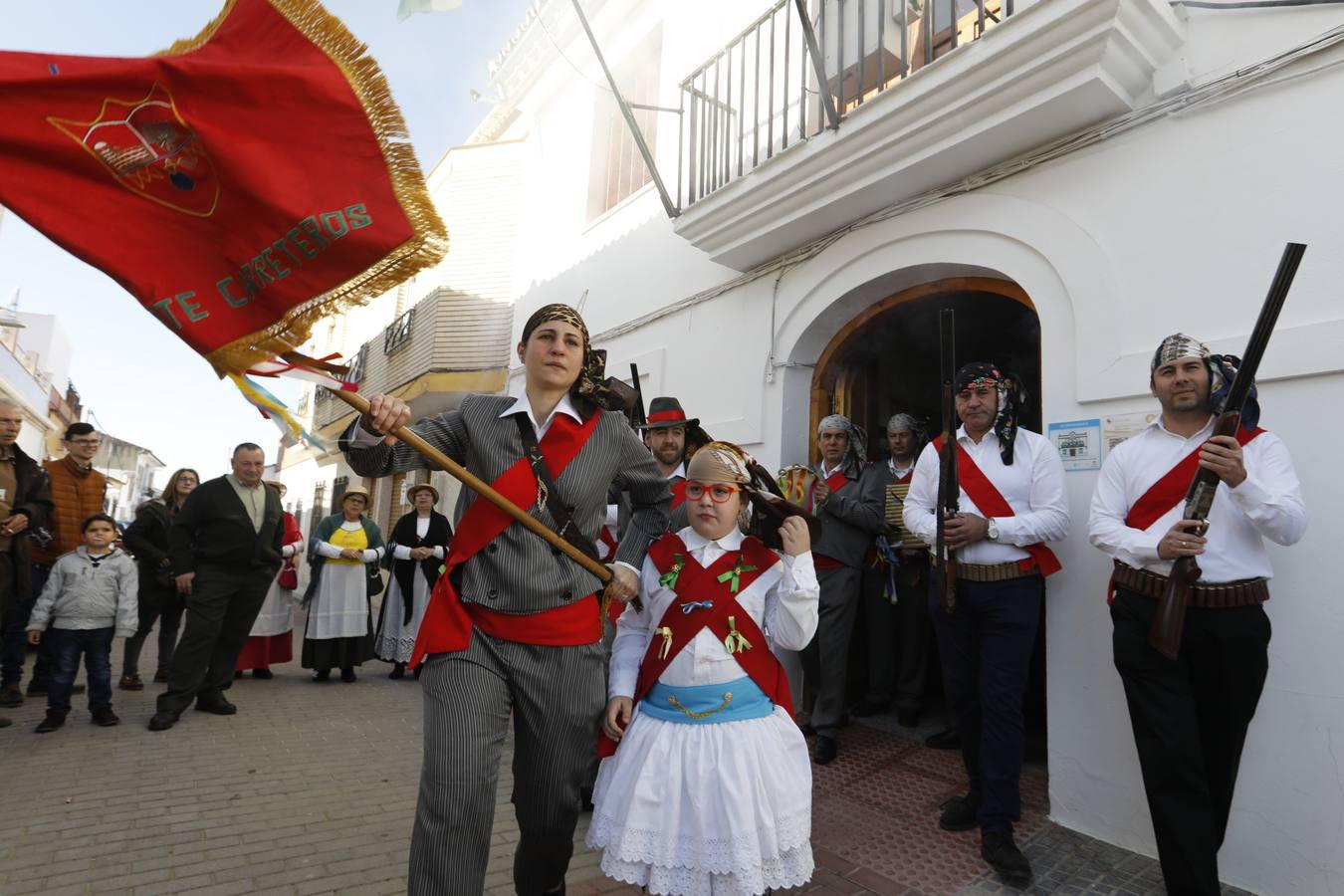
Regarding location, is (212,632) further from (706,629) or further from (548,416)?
(706,629)

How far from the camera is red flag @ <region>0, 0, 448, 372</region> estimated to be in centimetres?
207

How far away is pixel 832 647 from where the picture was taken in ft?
15.9

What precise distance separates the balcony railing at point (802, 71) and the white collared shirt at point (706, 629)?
3527 millimetres

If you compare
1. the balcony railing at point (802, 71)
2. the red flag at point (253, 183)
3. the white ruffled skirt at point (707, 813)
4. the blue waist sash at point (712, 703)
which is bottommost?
the white ruffled skirt at point (707, 813)

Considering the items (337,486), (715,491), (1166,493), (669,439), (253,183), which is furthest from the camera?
(337,486)

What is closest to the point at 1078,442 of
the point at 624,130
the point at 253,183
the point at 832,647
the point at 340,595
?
the point at 832,647

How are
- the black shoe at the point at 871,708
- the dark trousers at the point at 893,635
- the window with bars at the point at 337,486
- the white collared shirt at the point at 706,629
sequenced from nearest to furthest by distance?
the white collared shirt at the point at 706,629 → the dark trousers at the point at 893,635 → the black shoe at the point at 871,708 → the window with bars at the point at 337,486

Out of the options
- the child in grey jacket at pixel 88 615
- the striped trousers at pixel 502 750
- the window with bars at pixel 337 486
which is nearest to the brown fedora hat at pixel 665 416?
the striped trousers at pixel 502 750

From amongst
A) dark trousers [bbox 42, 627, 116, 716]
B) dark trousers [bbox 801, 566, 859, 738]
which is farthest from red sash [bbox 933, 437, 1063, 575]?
dark trousers [bbox 42, 627, 116, 716]

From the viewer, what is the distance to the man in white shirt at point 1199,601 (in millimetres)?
2758

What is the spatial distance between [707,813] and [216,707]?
5.16 metres

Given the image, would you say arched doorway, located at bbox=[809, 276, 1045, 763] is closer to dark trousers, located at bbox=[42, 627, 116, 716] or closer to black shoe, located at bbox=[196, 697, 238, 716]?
black shoe, located at bbox=[196, 697, 238, 716]

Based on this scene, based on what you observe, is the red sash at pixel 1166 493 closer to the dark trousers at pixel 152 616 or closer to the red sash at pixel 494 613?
the red sash at pixel 494 613

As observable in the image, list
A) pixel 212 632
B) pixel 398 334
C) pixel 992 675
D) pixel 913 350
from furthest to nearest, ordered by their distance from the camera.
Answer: pixel 398 334 → pixel 913 350 → pixel 212 632 → pixel 992 675
